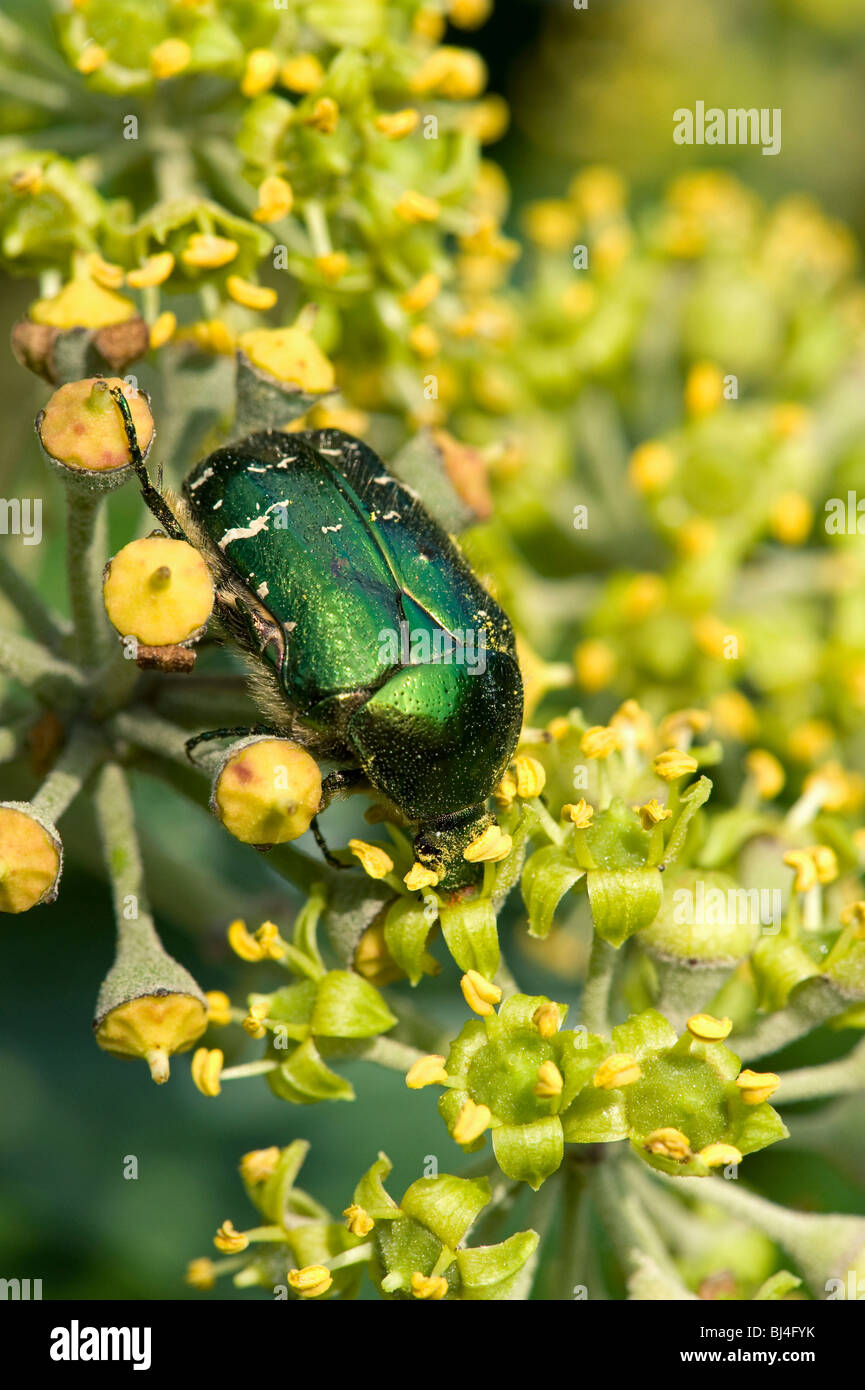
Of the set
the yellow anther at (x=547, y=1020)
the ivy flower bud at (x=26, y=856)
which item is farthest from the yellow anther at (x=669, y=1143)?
the ivy flower bud at (x=26, y=856)

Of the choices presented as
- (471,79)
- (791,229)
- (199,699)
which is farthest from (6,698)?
(791,229)

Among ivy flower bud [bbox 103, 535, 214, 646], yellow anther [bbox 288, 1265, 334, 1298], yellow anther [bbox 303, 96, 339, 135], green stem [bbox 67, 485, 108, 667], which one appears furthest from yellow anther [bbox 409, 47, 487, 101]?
yellow anther [bbox 288, 1265, 334, 1298]

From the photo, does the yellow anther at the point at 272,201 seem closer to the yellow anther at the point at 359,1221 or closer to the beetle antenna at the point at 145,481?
the beetle antenna at the point at 145,481

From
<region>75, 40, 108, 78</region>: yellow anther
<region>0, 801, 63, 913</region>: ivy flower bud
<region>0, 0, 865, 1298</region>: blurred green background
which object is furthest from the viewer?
<region>0, 0, 865, 1298</region>: blurred green background

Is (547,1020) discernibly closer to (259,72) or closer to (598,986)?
(598,986)

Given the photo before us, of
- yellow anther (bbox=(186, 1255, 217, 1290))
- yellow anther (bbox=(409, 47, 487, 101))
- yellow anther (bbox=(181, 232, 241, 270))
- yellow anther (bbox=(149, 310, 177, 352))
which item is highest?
yellow anther (bbox=(409, 47, 487, 101))

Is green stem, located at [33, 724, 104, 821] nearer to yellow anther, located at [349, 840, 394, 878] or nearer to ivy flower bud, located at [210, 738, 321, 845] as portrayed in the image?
ivy flower bud, located at [210, 738, 321, 845]

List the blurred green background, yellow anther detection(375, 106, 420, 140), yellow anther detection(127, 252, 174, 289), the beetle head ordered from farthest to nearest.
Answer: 1. the blurred green background
2. yellow anther detection(375, 106, 420, 140)
3. yellow anther detection(127, 252, 174, 289)
4. the beetle head
